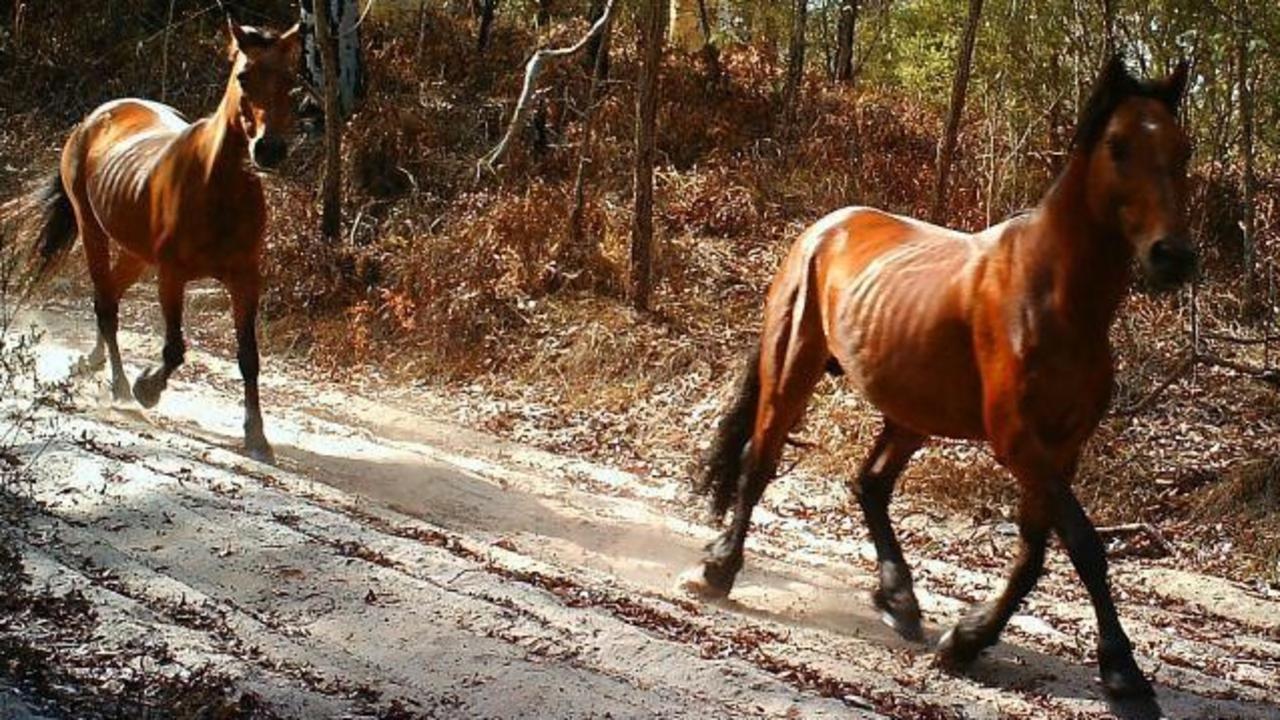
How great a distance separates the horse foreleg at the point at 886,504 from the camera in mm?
6277

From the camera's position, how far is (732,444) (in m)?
7.00

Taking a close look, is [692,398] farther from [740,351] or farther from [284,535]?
[284,535]

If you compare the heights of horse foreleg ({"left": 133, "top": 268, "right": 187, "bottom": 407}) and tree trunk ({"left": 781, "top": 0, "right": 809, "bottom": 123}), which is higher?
tree trunk ({"left": 781, "top": 0, "right": 809, "bottom": 123})

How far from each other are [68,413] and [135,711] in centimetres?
450

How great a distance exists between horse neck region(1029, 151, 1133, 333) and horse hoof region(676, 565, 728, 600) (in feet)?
7.50

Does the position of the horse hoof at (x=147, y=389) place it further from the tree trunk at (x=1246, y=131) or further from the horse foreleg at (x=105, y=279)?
the tree trunk at (x=1246, y=131)

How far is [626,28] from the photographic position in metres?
20.1

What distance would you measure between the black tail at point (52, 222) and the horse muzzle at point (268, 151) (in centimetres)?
367

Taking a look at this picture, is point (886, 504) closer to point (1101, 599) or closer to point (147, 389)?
point (1101, 599)

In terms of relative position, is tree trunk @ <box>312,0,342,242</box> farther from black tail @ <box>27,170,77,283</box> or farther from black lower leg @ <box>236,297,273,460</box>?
black lower leg @ <box>236,297,273,460</box>

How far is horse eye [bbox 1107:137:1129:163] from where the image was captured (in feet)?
15.9

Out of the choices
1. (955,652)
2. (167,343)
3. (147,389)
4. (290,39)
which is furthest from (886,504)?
(147,389)

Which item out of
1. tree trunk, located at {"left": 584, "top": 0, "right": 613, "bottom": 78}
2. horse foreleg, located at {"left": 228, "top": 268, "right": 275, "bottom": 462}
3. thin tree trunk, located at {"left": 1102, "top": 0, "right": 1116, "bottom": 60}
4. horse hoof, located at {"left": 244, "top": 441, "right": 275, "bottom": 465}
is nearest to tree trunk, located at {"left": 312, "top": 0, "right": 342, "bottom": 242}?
tree trunk, located at {"left": 584, "top": 0, "right": 613, "bottom": 78}

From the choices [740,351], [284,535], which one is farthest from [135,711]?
[740,351]
